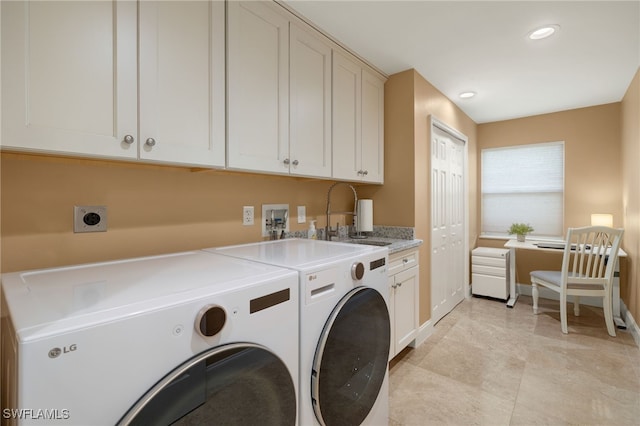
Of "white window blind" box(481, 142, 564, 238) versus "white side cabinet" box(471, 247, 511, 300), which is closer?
"white side cabinet" box(471, 247, 511, 300)

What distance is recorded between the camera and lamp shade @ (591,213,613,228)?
3334mm

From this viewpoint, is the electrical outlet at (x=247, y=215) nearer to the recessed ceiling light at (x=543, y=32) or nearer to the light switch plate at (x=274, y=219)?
the light switch plate at (x=274, y=219)

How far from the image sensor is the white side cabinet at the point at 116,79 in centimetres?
89

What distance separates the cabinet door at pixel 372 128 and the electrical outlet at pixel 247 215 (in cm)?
99

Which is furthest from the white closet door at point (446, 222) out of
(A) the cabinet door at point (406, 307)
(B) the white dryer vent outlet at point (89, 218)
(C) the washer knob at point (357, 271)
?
(B) the white dryer vent outlet at point (89, 218)

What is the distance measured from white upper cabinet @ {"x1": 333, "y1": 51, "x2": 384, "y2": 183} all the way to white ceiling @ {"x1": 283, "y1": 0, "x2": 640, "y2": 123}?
0.15 m

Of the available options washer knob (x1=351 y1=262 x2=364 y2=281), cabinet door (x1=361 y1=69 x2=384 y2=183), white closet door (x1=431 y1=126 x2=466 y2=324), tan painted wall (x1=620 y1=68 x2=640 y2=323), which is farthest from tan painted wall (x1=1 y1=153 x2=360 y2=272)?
tan painted wall (x1=620 y1=68 x2=640 y2=323)

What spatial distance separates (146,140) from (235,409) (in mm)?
991

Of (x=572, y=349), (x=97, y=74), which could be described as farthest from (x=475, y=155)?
(x=97, y=74)

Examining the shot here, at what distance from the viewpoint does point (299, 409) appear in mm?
1064

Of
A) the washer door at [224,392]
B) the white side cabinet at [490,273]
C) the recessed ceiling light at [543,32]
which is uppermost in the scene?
the recessed ceiling light at [543,32]

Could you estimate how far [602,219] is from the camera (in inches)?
133

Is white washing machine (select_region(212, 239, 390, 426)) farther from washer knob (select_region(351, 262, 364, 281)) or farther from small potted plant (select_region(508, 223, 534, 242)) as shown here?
small potted plant (select_region(508, 223, 534, 242))

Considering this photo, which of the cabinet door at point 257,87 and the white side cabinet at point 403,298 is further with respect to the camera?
the white side cabinet at point 403,298
